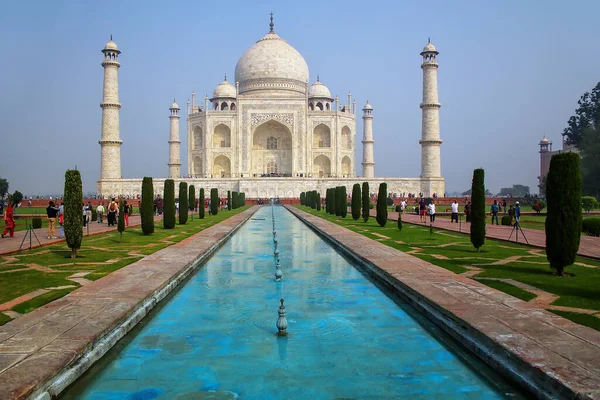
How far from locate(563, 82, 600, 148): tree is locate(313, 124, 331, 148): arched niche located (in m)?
15.5

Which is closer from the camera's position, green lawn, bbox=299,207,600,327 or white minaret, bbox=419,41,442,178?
green lawn, bbox=299,207,600,327

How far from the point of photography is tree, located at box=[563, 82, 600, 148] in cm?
3134

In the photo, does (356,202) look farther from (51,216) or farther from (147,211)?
(51,216)

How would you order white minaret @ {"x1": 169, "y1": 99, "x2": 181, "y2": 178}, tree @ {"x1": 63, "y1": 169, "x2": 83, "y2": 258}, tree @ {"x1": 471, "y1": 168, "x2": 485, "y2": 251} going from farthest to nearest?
white minaret @ {"x1": 169, "y1": 99, "x2": 181, "y2": 178} < tree @ {"x1": 471, "y1": 168, "x2": 485, "y2": 251} < tree @ {"x1": 63, "y1": 169, "x2": 83, "y2": 258}

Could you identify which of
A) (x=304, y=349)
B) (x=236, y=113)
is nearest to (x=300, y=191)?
(x=236, y=113)

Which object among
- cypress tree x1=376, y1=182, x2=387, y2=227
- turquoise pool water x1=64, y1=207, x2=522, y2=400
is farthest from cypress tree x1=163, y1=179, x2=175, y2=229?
turquoise pool water x1=64, y1=207, x2=522, y2=400

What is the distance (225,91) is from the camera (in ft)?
133

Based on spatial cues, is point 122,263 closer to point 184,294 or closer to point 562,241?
point 184,294

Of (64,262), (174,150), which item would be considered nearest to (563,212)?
(64,262)

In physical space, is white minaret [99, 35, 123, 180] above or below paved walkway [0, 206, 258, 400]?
above

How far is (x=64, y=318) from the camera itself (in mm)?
3834

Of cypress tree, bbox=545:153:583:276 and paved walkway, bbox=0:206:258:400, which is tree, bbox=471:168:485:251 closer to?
cypress tree, bbox=545:153:583:276

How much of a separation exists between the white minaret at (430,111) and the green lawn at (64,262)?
79.9 ft

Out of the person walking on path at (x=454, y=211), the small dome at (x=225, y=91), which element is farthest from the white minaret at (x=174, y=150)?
the person walking on path at (x=454, y=211)
